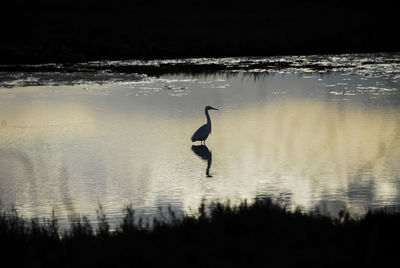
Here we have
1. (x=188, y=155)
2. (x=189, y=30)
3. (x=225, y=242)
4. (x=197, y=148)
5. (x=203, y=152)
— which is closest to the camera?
(x=225, y=242)

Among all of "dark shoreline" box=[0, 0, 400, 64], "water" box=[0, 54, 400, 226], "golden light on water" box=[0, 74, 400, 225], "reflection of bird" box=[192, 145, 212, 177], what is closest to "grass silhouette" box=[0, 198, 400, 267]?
"water" box=[0, 54, 400, 226]

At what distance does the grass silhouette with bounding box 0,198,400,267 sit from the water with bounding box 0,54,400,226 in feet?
3.40

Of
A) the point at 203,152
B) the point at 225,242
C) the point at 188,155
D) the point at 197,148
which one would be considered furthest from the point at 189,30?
the point at 225,242

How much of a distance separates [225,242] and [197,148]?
6.61m

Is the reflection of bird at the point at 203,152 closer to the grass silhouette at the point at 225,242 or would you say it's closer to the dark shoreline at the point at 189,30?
the grass silhouette at the point at 225,242

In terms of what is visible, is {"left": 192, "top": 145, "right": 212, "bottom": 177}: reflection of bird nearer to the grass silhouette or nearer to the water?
the water

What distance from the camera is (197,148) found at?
12.7 meters

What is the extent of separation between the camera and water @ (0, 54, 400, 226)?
356 inches

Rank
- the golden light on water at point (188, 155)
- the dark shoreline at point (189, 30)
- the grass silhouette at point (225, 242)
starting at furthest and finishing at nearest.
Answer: the dark shoreline at point (189, 30) < the golden light on water at point (188, 155) < the grass silhouette at point (225, 242)

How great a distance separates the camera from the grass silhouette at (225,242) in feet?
19.0

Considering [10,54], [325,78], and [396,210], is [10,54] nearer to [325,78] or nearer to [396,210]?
[325,78]

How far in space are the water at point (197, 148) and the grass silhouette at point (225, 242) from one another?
40.8 inches

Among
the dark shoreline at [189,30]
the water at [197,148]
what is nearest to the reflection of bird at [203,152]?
the water at [197,148]

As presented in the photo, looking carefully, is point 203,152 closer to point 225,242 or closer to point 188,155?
point 188,155
